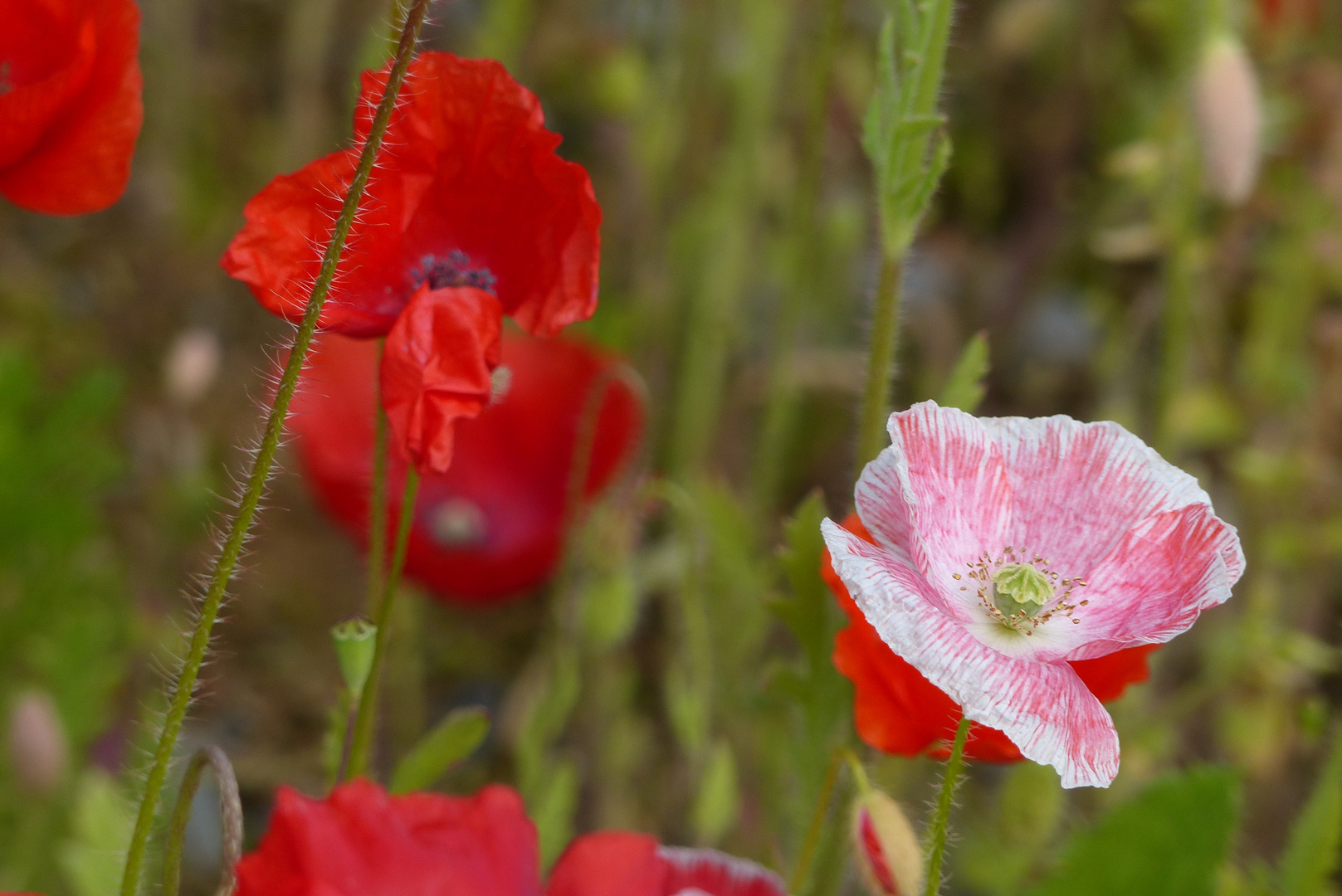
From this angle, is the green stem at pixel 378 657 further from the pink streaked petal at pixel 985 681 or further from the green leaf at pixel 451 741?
the pink streaked petal at pixel 985 681

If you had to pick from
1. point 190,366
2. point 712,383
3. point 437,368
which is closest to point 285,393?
point 437,368

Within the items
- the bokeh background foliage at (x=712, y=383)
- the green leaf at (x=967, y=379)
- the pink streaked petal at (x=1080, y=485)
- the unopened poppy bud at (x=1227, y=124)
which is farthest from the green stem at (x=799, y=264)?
the pink streaked petal at (x=1080, y=485)

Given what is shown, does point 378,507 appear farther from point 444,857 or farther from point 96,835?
point 96,835

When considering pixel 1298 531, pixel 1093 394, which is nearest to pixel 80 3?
pixel 1298 531

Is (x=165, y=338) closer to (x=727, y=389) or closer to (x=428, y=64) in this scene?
(x=727, y=389)

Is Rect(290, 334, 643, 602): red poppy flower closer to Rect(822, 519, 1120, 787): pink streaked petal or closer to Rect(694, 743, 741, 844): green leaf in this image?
Rect(694, 743, 741, 844): green leaf

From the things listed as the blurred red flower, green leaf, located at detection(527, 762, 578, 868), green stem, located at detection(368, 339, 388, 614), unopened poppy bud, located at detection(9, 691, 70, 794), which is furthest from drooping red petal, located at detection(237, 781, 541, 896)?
unopened poppy bud, located at detection(9, 691, 70, 794)
